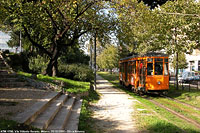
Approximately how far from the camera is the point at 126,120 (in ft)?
28.4

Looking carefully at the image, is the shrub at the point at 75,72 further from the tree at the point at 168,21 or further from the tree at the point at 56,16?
the tree at the point at 168,21

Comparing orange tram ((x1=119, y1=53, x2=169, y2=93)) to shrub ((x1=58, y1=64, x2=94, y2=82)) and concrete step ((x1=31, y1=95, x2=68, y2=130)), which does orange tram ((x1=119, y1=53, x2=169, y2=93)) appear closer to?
shrub ((x1=58, y1=64, x2=94, y2=82))

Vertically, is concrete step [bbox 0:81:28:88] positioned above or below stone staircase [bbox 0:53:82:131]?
above

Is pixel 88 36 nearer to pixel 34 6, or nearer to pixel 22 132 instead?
pixel 34 6

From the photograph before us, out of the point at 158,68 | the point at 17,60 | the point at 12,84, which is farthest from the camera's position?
the point at 17,60

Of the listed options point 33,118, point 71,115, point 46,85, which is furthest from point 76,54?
point 33,118

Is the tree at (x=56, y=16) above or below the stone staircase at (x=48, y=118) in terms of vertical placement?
above

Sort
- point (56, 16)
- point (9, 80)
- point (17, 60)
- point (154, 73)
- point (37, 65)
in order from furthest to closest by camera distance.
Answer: point (37, 65) < point (17, 60) < point (56, 16) < point (154, 73) < point (9, 80)

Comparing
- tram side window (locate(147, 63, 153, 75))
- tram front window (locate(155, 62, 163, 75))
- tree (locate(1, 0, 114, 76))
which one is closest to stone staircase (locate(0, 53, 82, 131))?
tram side window (locate(147, 63, 153, 75))

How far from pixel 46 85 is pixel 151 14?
9925 mm

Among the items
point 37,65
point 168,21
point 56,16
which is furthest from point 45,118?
point 37,65

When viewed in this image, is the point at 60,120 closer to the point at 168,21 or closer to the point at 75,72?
the point at 168,21

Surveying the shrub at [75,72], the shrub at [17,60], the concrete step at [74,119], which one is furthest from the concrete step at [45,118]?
the shrub at [75,72]

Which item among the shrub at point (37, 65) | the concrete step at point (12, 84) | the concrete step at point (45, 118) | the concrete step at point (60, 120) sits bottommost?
the concrete step at point (60, 120)
